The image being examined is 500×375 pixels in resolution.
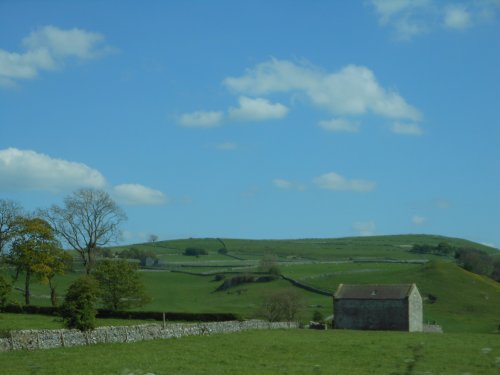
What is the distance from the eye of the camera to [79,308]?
38.6 meters

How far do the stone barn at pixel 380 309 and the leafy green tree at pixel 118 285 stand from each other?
2006cm

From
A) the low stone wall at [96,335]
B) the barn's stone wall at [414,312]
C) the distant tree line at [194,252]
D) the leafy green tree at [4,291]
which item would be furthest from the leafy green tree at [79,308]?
the distant tree line at [194,252]

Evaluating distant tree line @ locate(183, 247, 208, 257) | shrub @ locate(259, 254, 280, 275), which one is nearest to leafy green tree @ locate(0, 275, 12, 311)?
shrub @ locate(259, 254, 280, 275)

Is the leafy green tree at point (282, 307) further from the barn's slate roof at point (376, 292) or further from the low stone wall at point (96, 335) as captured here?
the low stone wall at point (96, 335)

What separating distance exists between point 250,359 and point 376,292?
46.3 m

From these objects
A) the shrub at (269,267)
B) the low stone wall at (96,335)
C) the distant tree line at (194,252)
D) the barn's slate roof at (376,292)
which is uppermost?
the distant tree line at (194,252)

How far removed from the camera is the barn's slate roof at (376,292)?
2781 inches

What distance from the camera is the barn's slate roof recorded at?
7062 cm

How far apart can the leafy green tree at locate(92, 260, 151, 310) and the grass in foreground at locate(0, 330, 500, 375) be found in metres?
28.6

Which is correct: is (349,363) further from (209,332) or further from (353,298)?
(353,298)

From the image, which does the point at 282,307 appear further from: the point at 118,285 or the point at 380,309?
the point at 118,285

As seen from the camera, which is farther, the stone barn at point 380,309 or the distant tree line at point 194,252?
the distant tree line at point 194,252

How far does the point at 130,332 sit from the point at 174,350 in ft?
24.7

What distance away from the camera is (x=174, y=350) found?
103ft
